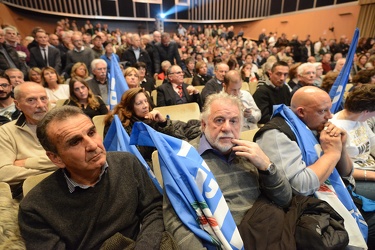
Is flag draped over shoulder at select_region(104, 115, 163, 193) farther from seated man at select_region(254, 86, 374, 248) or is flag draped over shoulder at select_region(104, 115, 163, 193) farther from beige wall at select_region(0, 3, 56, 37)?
beige wall at select_region(0, 3, 56, 37)

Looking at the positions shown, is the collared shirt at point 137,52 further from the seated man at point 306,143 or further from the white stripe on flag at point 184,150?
the white stripe on flag at point 184,150

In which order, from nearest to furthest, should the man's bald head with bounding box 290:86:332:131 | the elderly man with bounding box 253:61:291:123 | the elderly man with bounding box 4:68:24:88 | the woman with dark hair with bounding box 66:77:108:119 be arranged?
the man's bald head with bounding box 290:86:332:131
the woman with dark hair with bounding box 66:77:108:119
the elderly man with bounding box 4:68:24:88
the elderly man with bounding box 253:61:291:123

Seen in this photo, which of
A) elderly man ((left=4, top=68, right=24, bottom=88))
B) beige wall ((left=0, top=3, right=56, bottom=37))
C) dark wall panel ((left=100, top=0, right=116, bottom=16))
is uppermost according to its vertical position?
dark wall panel ((left=100, top=0, right=116, bottom=16))

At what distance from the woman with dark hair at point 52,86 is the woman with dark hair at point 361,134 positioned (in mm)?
3327

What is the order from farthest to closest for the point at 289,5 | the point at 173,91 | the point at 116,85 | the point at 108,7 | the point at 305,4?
1. the point at 289,5
2. the point at 305,4
3. the point at 108,7
4. the point at 173,91
5. the point at 116,85

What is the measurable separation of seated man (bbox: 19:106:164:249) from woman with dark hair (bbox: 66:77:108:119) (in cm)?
175

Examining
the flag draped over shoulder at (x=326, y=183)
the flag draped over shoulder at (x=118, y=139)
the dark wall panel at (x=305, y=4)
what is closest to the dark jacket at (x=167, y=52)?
the flag draped over shoulder at (x=118, y=139)

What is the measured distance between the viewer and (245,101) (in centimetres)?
277

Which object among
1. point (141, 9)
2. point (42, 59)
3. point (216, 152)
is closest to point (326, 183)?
point (216, 152)

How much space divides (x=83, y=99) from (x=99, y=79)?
882 mm

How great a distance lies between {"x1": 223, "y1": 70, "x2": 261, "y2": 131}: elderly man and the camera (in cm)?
267

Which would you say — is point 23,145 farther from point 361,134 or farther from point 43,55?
point 43,55

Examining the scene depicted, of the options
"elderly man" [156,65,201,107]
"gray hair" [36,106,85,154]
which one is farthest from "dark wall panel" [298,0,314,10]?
"gray hair" [36,106,85,154]

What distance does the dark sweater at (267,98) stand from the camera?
2969 millimetres
